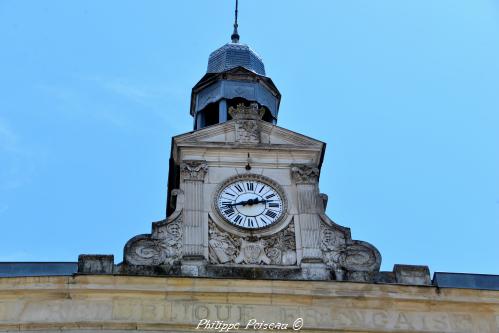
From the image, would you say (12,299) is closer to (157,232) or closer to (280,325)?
(157,232)

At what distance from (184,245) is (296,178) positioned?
2774 millimetres

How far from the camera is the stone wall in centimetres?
1973

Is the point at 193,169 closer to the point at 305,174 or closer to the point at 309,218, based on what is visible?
the point at 305,174

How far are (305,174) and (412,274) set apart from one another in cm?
299

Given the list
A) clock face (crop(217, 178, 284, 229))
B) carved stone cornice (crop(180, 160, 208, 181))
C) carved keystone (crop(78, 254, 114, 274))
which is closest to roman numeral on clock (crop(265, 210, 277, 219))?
clock face (crop(217, 178, 284, 229))

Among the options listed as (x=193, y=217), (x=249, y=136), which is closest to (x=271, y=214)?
(x=193, y=217)

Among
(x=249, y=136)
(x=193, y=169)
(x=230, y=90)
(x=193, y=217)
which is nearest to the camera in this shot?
(x=193, y=217)

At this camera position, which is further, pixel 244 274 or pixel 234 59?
pixel 234 59

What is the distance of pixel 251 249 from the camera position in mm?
21000

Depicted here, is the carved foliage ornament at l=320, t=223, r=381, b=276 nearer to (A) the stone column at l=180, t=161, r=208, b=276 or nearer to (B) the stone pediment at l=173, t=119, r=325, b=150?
(B) the stone pediment at l=173, t=119, r=325, b=150

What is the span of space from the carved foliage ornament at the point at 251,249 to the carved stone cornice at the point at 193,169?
1.13 metres

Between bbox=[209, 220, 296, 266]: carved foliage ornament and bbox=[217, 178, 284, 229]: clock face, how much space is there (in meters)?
0.32

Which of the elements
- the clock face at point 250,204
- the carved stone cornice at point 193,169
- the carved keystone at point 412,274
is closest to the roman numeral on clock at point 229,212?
the clock face at point 250,204

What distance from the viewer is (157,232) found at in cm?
2108
